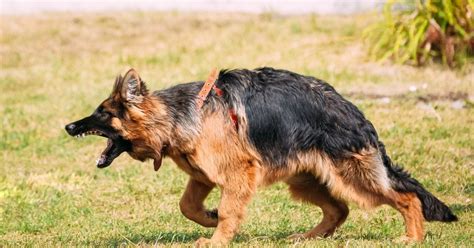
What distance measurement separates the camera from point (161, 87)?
572 inches

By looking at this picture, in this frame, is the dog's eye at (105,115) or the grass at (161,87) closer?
the dog's eye at (105,115)

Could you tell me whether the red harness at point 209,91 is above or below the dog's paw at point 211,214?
above

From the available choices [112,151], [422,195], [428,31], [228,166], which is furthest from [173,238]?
[428,31]

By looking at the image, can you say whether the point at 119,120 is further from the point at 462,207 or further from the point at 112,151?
the point at 462,207

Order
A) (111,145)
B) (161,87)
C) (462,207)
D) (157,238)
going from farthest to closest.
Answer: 1. (161,87)
2. (462,207)
3. (157,238)
4. (111,145)

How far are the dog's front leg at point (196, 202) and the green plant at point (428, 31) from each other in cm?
694

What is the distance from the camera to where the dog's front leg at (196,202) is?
754 centimetres

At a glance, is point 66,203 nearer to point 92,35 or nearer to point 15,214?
point 15,214

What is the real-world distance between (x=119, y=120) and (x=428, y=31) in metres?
8.15

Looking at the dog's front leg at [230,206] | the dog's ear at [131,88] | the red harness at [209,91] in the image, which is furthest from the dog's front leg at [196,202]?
the dog's ear at [131,88]

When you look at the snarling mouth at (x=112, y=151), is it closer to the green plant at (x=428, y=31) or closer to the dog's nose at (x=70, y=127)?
the dog's nose at (x=70, y=127)

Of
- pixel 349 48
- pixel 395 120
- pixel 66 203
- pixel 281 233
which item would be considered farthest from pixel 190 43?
pixel 281 233

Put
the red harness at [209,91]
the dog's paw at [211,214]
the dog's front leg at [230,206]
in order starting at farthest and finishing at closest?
the dog's paw at [211,214] → the red harness at [209,91] → the dog's front leg at [230,206]

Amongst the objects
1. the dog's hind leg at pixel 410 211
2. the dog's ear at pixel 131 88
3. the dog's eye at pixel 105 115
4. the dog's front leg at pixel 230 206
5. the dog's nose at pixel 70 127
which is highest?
the dog's ear at pixel 131 88
